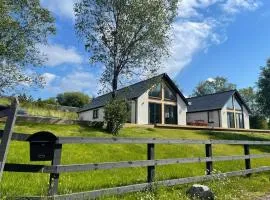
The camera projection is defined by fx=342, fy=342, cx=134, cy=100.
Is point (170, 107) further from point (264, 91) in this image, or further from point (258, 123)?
point (258, 123)

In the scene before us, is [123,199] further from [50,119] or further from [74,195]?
[50,119]

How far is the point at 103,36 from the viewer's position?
2738 cm

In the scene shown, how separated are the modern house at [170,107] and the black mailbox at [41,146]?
2257 centimetres

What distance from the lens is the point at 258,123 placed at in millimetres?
56250

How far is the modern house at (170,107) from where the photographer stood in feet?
127

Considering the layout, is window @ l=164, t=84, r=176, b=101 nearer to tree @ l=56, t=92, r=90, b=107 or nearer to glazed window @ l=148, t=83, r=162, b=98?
glazed window @ l=148, t=83, r=162, b=98

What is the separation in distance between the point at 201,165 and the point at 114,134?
10.4 m

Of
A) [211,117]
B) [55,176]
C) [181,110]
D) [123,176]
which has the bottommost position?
[123,176]

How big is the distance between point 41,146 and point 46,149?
11cm

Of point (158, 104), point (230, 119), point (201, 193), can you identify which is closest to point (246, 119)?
point (230, 119)

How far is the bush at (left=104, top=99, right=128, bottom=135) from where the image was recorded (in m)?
25.1

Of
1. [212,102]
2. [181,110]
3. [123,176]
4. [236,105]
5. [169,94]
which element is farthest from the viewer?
[236,105]

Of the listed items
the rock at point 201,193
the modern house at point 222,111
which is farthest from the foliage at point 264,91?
the rock at point 201,193

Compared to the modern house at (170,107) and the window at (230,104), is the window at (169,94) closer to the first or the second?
the modern house at (170,107)
